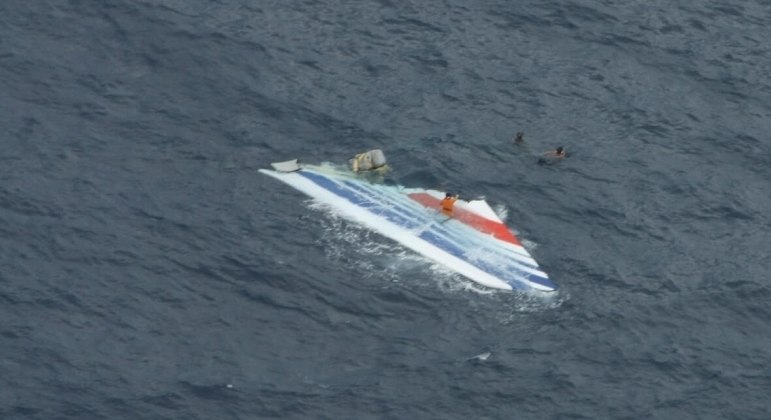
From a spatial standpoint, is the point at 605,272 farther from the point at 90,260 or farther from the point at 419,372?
the point at 90,260

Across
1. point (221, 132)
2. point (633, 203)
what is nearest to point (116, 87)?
point (221, 132)

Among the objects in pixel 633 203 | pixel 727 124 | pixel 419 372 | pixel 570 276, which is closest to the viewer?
pixel 419 372

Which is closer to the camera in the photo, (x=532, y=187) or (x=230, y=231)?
(x=230, y=231)

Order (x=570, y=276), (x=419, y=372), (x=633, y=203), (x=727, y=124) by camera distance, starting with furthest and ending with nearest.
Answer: (x=727, y=124) → (x=633, y=203) → (x=570, y=276) → (x=419, y=372)

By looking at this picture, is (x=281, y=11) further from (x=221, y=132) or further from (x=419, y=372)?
(x=419, y=372)

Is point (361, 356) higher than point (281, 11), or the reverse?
point (281, 11)

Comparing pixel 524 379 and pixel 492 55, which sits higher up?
pixel 492 55

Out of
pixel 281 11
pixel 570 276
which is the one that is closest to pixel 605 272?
pixel 570 276
